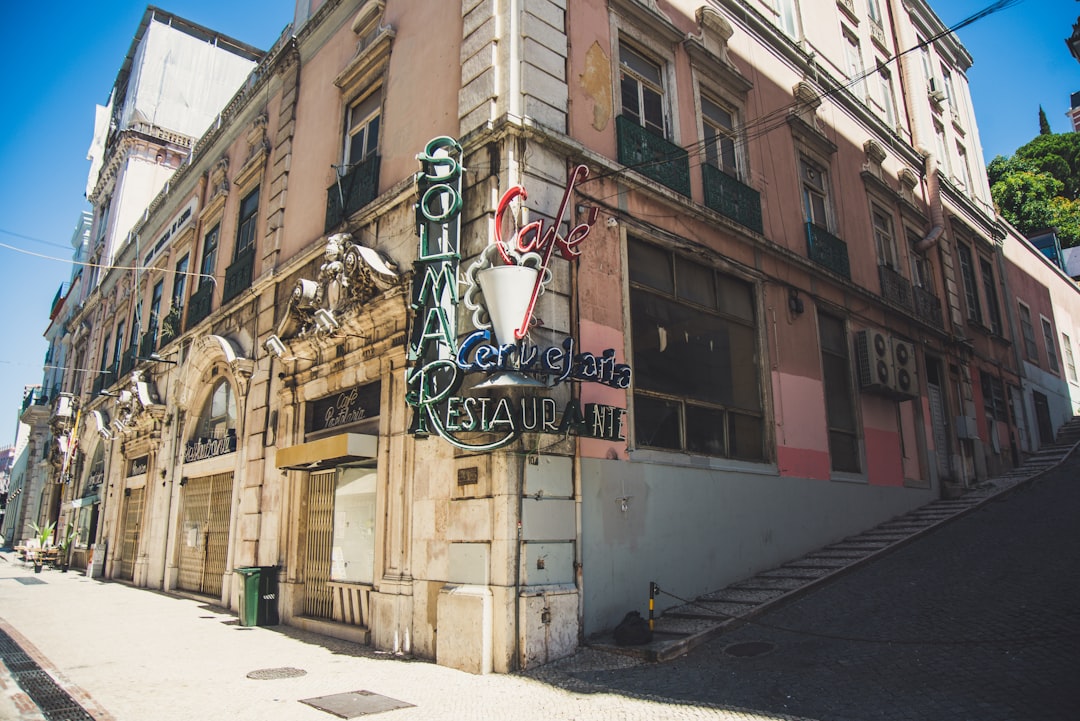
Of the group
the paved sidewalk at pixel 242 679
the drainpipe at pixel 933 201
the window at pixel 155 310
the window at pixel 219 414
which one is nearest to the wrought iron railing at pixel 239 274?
the window at pixel 219 414

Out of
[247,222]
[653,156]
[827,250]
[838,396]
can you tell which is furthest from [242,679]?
[827,250]

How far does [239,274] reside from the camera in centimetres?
1491

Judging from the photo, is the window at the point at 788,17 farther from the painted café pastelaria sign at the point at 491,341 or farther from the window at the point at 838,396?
the painted café pastelaria sign at the point at 491,341

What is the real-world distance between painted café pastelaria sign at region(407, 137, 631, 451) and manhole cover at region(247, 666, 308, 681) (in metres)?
2.75

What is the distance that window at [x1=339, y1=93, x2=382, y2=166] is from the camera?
11.5m

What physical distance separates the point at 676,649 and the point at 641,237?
5353mm

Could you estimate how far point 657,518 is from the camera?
8.59 metres

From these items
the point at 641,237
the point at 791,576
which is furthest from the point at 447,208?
the point at 791,576

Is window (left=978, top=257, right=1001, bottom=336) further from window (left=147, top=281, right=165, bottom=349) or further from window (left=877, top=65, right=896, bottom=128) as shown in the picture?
window (left=147, top=281, right=165, bottom=349)

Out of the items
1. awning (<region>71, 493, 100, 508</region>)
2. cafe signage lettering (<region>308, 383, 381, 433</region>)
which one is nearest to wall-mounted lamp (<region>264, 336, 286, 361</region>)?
cafe signage lettering (<region>308, 383, 381, 433</region>)

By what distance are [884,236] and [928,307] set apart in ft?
7.51

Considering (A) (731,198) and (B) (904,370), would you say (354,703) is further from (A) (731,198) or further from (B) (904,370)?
(B) (904,370)

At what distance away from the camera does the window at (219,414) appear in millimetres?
14359

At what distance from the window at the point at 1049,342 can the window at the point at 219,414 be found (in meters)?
25.3
